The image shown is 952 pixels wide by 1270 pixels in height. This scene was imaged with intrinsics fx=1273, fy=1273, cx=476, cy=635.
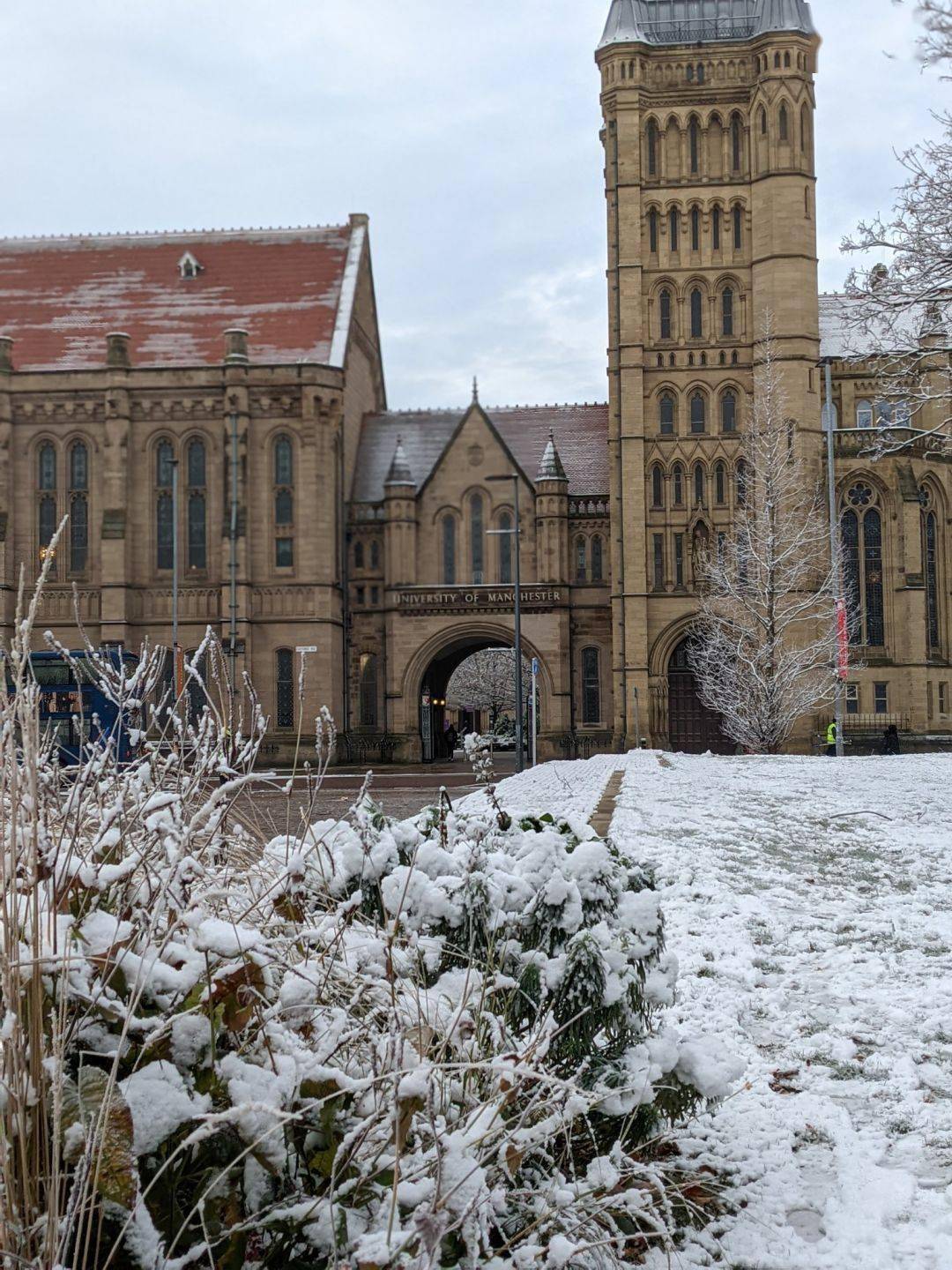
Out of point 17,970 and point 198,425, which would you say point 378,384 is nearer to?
point 198,425

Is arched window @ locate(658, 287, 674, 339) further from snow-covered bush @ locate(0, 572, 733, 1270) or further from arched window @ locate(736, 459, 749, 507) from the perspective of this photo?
snow-covered bush @ locate(0, 572, 733, 1270)

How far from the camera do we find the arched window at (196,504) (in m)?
44.4

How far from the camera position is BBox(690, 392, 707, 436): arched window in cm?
4325

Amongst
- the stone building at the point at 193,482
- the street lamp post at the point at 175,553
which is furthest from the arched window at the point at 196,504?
the street lamp post at the point at 175,553

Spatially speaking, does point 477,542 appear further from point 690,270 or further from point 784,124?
point 784,124

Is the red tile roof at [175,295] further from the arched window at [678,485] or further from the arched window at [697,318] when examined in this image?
the arched window at [678,485]

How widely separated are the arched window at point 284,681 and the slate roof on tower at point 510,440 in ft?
21.5

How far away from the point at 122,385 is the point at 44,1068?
43.9 meters

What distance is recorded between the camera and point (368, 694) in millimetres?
45000

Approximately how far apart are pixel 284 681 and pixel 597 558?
38.1 feet

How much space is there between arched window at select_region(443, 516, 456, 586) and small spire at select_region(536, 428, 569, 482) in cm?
346

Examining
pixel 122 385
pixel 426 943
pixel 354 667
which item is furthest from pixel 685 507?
pixel 426 943

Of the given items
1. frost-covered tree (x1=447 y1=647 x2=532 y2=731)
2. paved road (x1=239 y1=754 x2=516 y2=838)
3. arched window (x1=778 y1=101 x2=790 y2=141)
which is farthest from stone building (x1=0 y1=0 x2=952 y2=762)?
frost-covered tree (x1=447 y1=647 x2=532 y2=731)

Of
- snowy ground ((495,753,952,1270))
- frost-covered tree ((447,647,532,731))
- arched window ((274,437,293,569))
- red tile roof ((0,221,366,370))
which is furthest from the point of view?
frost-covered tree ((447,647,532,731))
